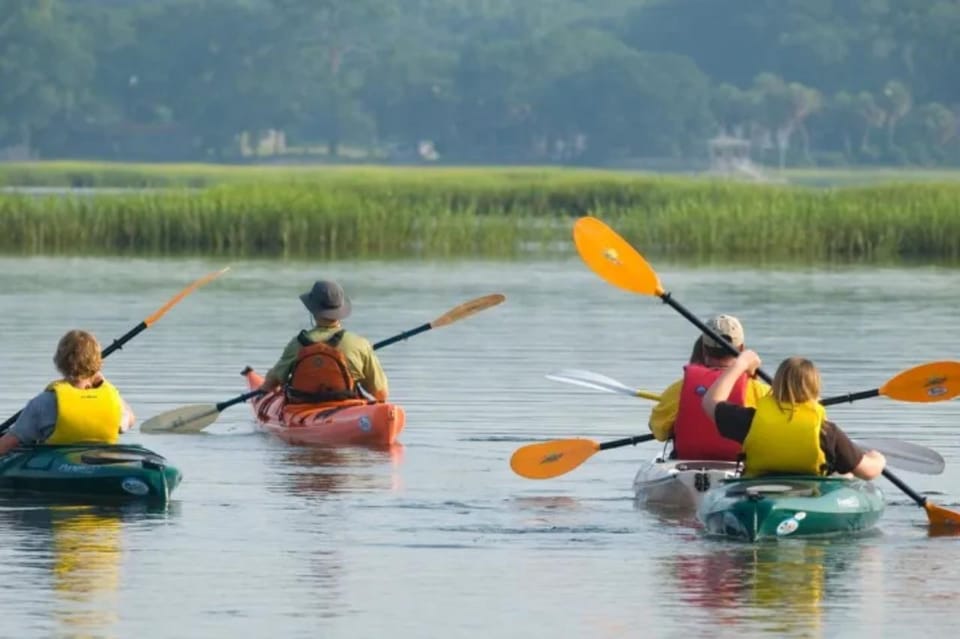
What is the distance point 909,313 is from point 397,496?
17.9 meters

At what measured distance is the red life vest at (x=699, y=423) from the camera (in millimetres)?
13406

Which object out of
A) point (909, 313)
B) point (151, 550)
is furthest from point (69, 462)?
point (909, 313)

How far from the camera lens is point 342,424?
666 inches

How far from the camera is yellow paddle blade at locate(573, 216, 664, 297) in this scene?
1532cm

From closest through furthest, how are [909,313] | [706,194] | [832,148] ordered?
[909,313] < [706,194] < [832,148]

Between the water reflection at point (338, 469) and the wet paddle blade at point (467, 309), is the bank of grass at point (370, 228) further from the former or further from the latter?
the water reflection at point (338, 469)

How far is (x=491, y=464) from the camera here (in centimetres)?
1611

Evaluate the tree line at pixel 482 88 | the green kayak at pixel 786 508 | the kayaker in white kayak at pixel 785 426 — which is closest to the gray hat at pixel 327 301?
the kayaker in white kayak at pixel 785 426

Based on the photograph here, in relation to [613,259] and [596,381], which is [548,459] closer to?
[596,381]

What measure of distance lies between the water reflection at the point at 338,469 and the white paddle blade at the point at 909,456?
8.33 feet

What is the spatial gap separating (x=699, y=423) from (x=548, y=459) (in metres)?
1.44

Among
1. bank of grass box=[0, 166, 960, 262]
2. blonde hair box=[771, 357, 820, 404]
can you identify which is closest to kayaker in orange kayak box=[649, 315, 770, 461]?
blonde hair box=[771, 357, 820, 404]

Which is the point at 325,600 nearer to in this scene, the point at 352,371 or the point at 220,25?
the point at 352,371

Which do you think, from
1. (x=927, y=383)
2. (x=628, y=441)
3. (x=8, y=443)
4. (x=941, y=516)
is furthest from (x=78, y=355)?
(x=927, y=383)
